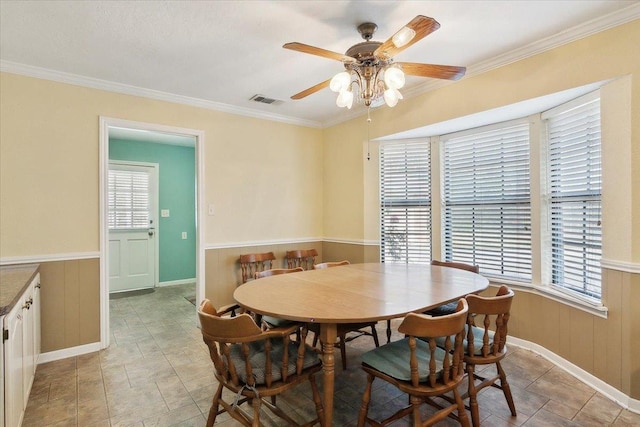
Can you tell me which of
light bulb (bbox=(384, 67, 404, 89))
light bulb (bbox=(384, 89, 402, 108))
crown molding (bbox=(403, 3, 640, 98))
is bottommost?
light bulb (bbox=(384, 89, 402, 108))

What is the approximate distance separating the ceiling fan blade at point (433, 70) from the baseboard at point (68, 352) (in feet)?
11.7

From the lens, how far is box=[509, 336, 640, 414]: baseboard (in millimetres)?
2084

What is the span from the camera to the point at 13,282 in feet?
7.01

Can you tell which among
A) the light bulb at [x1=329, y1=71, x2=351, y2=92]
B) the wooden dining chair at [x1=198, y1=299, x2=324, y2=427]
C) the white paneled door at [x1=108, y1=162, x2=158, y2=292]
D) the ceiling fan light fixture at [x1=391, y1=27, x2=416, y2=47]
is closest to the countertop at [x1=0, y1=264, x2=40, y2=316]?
the wooden dining chair at [x1=198, y1=299, x2=324, y2=427]

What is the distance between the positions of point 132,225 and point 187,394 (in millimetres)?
3953

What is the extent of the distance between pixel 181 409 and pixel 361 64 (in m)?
2.53

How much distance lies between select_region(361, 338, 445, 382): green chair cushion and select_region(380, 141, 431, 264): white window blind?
6.96 ft

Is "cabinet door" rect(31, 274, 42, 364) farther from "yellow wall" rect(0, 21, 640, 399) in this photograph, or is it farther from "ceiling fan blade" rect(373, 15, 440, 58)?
"ceiling fan blade" rect(373, 15, 440, 58)

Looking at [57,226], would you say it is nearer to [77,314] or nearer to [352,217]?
[77,314]

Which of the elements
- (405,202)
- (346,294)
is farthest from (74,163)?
(405,202)

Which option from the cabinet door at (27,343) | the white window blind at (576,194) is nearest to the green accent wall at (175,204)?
the cabinet door at (27,343)

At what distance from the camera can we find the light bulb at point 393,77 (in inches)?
76.2

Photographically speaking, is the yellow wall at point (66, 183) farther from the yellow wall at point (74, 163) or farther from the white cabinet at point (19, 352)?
the white cabinet at point (19, 352)

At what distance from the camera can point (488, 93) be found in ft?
9.30
